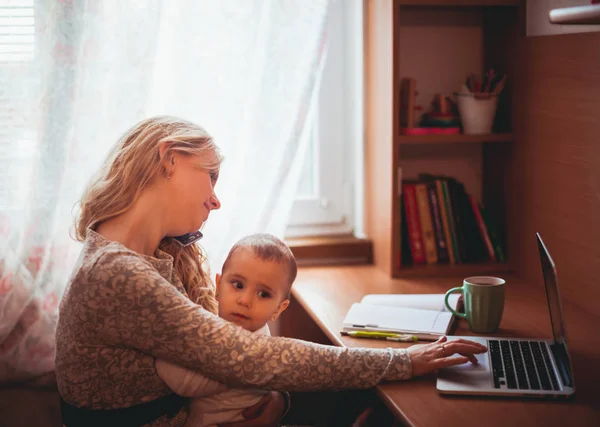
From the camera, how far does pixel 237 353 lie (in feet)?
4.56

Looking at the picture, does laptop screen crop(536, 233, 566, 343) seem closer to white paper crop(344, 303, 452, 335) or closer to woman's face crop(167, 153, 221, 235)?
white paper crop(344, 303, 452, 335)

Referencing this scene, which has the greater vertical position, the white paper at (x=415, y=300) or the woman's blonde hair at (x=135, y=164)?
the woman's blonde hair at (x=135, y=164)

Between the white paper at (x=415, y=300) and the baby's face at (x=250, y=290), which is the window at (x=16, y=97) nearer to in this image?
the baby's face at (x=250, y=290)

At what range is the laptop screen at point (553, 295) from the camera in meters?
1.36

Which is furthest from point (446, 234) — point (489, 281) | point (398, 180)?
point (489, 281)

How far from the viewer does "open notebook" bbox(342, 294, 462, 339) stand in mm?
1694

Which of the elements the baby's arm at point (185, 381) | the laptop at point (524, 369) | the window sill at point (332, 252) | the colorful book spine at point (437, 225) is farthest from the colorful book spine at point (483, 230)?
the baby's arm at point (185, 381)

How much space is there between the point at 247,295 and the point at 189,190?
25cm

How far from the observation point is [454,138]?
7.21ft

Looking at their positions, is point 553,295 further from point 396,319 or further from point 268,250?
point 268,250

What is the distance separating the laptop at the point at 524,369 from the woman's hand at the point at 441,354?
23mm

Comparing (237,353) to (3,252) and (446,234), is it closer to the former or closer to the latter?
(3,252)

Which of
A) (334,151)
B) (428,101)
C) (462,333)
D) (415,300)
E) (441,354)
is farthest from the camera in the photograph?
(334,151)

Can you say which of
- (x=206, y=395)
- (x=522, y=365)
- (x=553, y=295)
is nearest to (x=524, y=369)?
(x=522, y=365)
